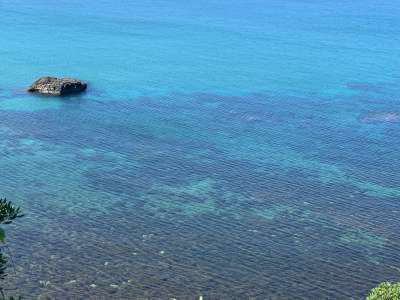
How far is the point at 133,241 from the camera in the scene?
59469 millimetres

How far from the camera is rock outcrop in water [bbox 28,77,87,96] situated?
4200 inches

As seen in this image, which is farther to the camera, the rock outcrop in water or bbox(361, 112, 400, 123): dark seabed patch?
the rock outcrop in water

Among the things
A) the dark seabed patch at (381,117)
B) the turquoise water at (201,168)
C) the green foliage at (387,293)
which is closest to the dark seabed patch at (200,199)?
the turquoise water at (201,168)

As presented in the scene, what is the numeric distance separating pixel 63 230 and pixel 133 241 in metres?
7.21

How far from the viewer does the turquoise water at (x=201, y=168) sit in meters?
55.1

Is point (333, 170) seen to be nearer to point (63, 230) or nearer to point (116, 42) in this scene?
point (63, 230)

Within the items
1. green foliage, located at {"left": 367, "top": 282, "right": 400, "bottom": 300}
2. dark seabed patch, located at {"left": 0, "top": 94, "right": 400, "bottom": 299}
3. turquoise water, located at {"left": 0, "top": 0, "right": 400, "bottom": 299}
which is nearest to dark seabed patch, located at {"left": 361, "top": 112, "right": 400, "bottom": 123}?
turquoise water, located at {"left": 0, "top": 0, "right": 400, "bottom": 299}

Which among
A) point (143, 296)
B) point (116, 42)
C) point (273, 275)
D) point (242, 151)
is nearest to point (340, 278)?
point (273, 275)

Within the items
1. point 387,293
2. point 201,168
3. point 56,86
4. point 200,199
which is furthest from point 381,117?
point 387,293

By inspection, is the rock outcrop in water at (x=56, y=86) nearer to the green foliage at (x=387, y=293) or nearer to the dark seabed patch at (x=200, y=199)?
the dark seabed patch at (x=200, y=199)

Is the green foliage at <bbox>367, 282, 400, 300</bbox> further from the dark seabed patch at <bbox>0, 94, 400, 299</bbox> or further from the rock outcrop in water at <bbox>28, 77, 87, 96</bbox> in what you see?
the rock outcrop in water at <bbox>28, 77, 87, 96</bbox>

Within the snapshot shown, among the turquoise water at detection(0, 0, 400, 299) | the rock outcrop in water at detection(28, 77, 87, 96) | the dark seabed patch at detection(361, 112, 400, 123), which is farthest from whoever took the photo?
the rock outcrop in water at detection(28, 77, 87, 96)

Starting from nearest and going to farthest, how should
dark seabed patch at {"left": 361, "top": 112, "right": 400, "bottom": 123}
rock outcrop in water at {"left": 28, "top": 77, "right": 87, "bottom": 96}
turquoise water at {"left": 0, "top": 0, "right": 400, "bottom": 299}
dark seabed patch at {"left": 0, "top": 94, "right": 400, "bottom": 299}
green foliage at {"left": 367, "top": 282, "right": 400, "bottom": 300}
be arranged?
green foliage at {"left": 367, "top": 282, "right": 400, "bottom": 300} → dark seabed patch at {"left": 0, "top": 94, "right": 400, "bottom": 299} → turquoise water at {"left": 0, "top": 0, "right": 400, "bottom": 299} → dark seabed patch at {"left": 361, "top": 112, "right": 400, "bottom": 123} → rock outcrop in water at {"left": 28, "top": 77, "right": 87, "bottom": 96}

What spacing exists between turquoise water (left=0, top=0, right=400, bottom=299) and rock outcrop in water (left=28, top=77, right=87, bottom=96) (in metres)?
2.38
